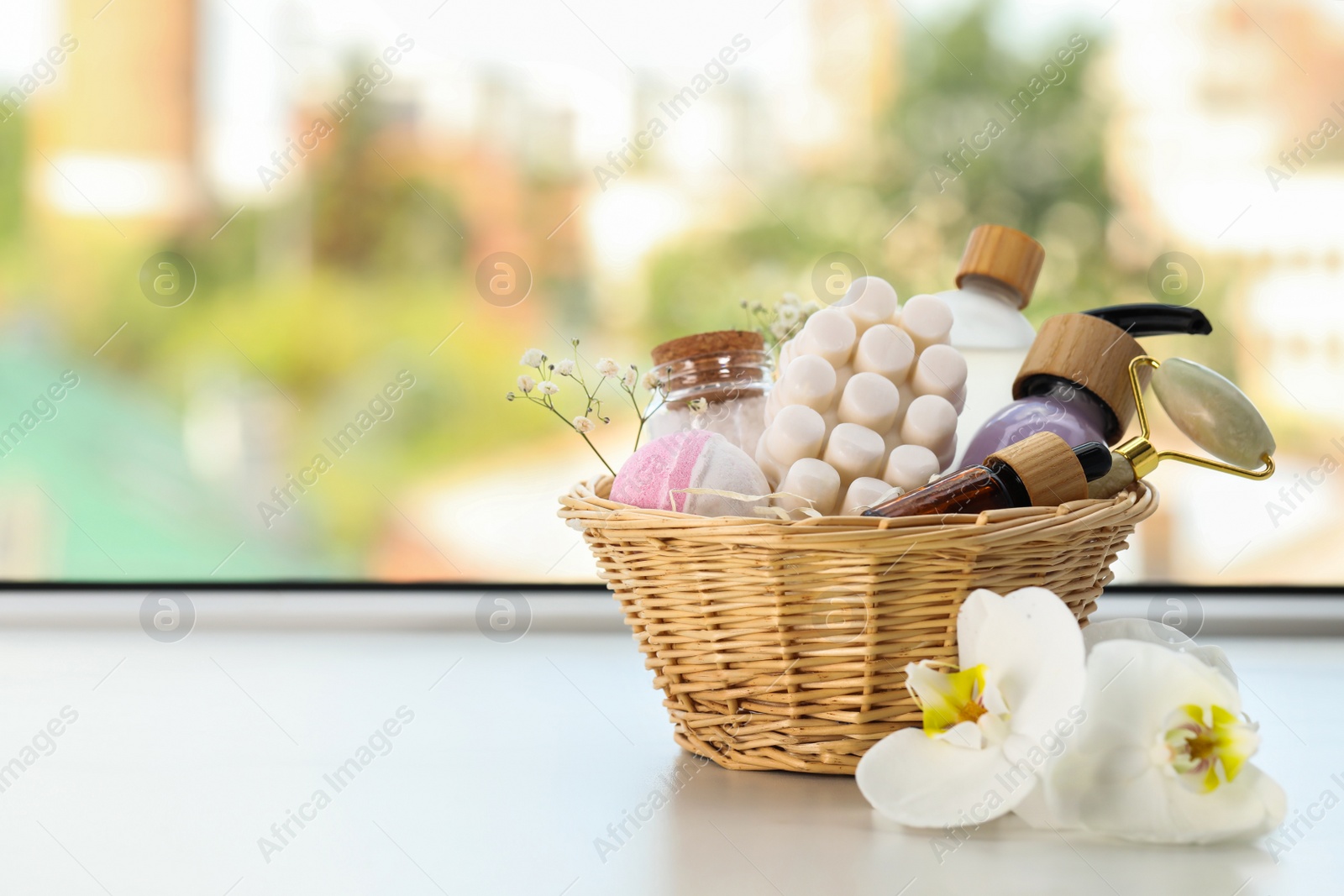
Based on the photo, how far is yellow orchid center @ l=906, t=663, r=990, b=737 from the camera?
46 cm

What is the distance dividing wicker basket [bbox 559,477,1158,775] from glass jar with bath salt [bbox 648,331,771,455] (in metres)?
0.10

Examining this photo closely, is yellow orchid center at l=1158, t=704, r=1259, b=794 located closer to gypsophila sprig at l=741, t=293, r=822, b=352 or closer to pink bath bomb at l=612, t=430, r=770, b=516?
pink bath bomb at l=612, t=430, r=770, b=516

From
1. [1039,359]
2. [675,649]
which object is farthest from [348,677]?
[1039,359]

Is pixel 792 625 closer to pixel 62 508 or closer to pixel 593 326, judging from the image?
pixel 593 326

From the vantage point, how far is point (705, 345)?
1.96 feet

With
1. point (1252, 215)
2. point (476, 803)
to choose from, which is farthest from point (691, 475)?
point (1252, 215)

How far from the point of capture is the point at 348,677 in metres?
0.79

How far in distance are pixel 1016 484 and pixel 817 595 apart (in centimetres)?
11

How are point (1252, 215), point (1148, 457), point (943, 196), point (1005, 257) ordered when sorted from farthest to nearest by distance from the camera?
1. point (943, 196)
2. point (1252, 215)
3. point (1005, 257)
4. point (1148, 457)

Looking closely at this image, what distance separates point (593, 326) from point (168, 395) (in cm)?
59

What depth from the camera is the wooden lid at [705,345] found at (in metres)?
0.60

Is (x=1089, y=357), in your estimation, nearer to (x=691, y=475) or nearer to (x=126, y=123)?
(x=691, y=475)

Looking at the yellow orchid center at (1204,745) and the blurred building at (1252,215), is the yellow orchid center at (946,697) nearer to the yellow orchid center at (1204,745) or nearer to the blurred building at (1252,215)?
the yellow orchid center at (1204,745)

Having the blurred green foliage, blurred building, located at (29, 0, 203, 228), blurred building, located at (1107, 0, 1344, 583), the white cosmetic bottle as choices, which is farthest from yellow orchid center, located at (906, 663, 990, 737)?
blurred building, located at (29, 0, 203, 228)
